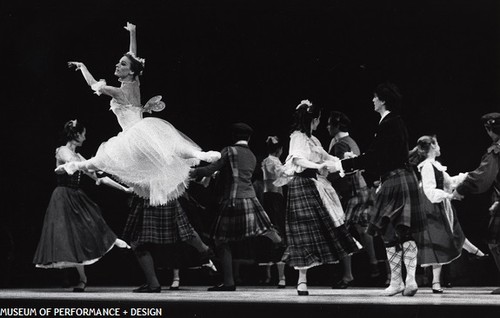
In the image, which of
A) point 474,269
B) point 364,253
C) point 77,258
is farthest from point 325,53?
point 77,258

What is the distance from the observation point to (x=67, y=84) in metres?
7.47

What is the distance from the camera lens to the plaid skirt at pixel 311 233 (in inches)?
215

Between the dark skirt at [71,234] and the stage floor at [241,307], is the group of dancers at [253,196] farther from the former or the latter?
the stage floor at [241,307]

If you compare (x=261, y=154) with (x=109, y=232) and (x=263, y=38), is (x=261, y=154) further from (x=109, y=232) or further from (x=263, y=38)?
(x=109, y=232)

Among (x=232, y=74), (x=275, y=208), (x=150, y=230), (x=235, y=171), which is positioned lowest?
(x=150, y=230)

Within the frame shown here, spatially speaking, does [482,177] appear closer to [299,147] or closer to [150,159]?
[299,147]

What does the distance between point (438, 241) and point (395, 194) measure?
46.0 inches

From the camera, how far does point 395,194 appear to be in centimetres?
Result: 497

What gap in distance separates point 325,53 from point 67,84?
2780mm

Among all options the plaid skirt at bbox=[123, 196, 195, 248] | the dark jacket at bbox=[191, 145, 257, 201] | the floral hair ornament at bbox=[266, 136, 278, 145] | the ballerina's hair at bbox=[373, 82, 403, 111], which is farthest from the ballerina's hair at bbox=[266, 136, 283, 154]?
the ballerina's hair at bbox=[373, 82, 403, 111]

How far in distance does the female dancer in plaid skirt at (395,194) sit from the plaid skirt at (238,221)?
124cm

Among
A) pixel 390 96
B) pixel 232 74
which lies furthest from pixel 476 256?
pixel 232 74

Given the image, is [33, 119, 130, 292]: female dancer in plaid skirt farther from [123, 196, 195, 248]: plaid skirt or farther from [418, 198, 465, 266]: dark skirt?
[418, 198, 465, 266]: dark skirt

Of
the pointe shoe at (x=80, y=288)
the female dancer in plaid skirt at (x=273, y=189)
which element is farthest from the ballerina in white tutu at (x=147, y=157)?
the female dancer in plaid skirt at (x=273, y=189)
